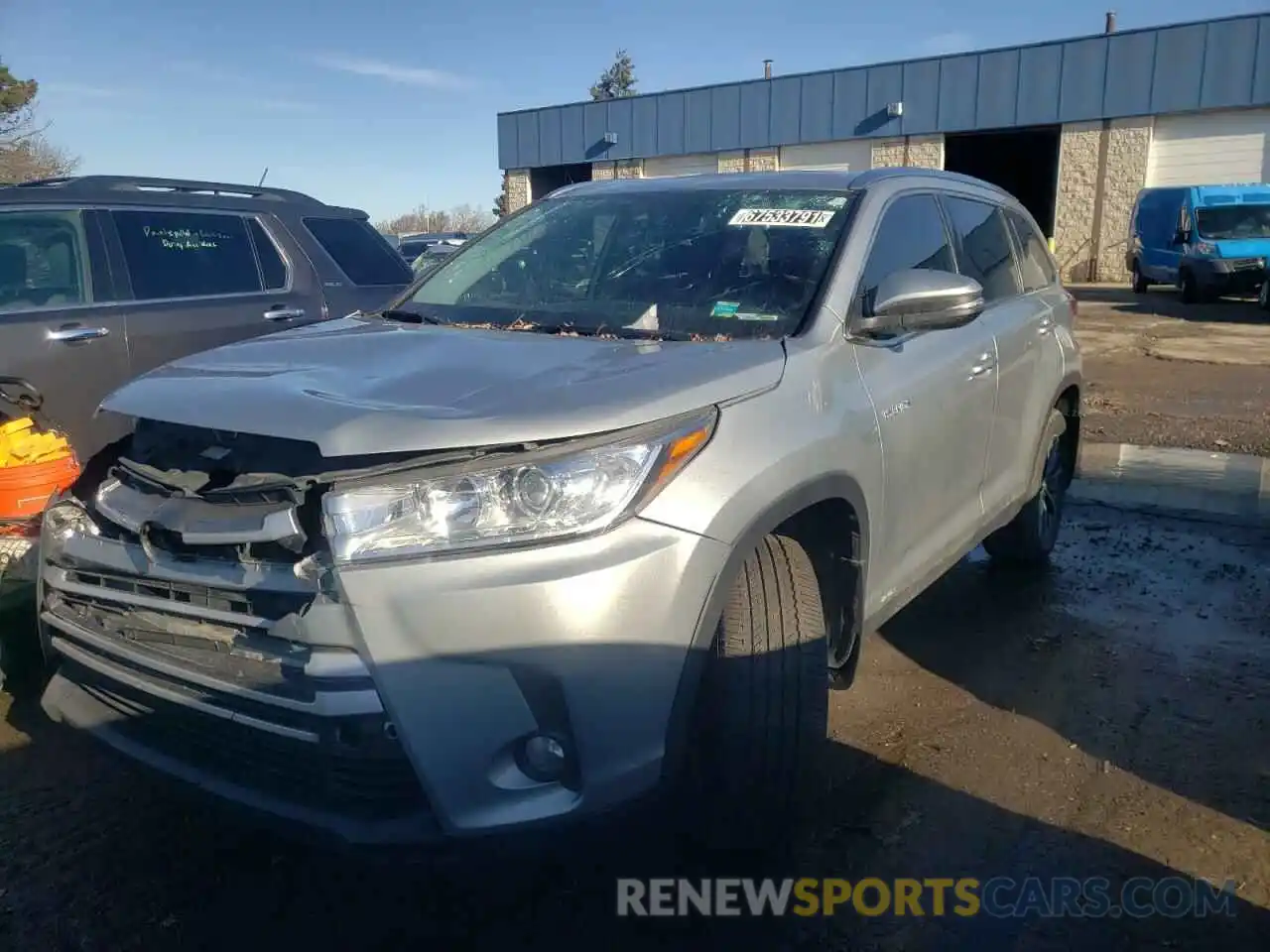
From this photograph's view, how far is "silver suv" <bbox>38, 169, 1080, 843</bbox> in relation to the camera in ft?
7.09

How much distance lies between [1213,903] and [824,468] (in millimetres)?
1456

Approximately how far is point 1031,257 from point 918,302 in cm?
228

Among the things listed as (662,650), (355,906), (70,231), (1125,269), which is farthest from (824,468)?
(1125,269)

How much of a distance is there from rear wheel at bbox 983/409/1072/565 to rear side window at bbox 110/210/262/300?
4.09 metres

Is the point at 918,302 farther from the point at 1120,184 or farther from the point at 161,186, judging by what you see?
the point at 1120,184

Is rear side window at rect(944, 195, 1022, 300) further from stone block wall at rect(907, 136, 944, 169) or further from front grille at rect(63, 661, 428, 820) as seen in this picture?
stone block wall at rect(907, 136, 944, 169)

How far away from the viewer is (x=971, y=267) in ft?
13.9

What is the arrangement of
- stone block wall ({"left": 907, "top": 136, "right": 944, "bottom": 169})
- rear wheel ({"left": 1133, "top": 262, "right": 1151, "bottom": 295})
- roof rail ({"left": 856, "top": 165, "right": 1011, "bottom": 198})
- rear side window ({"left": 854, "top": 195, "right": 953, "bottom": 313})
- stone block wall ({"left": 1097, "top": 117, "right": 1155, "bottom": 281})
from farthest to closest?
stone block wall ({"left": 907, "top": 136, "right": 944, "bottom": 169}), stone block wall ({"left": 1097, "top": 117, "right": 1155, "bottom": 281}), rear wheel ({"left": 1133, "top": 262, "right": 1151, "bottom": 295}), roof rail ({"left": 856, "top": 165, "right": 1011, "bottom": 198}), rear side window ({"left": 854, "top": 195, "right": 953, "bottom": 313})

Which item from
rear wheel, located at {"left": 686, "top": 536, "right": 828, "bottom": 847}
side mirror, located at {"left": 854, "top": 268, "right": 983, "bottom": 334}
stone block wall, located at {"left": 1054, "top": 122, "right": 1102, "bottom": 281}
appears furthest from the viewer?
stone block wall, located at {"left": 1054, "top": 122, "right": 1102, "bottom": 281}

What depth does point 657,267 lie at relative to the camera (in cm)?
346

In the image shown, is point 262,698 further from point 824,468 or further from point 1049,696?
point 1049,696

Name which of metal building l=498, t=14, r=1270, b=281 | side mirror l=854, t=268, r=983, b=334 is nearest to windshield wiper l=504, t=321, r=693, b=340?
side mirror l=854, t=268, r=983, b=334

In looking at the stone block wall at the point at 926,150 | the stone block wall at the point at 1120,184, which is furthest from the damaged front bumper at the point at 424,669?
the stone block wall at the point at 926,150

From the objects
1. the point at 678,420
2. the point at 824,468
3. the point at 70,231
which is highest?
the point at 70,231
